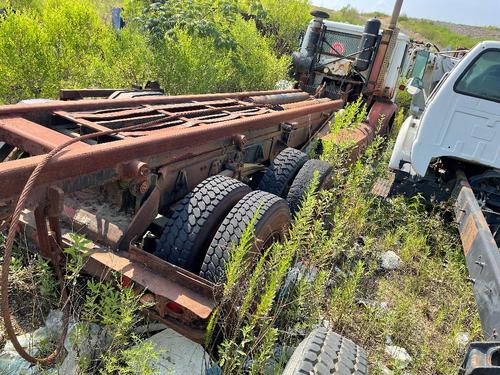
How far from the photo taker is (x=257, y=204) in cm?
261

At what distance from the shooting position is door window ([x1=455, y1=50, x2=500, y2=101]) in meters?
4.13

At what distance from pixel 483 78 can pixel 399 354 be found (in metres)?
3.01

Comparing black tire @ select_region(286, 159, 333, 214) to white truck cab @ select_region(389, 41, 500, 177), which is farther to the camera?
white truck cab @ select_region(389, 41, 500, 177)

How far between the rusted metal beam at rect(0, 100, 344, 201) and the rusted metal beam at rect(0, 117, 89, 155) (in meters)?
0.12

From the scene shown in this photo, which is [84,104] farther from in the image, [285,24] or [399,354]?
[285,24]

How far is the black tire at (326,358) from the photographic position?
73.9 inches

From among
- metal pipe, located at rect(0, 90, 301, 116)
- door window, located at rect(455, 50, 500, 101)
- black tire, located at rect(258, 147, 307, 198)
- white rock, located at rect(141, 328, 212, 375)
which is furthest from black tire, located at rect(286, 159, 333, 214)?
door window, located at rect(455, 50, 500, 101)

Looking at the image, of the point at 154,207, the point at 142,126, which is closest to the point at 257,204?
the point at 154,207

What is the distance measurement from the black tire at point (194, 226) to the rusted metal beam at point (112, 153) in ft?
1.16

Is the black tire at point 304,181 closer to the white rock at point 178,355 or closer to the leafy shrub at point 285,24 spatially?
the white rock at point 178,355

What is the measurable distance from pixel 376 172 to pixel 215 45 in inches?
148

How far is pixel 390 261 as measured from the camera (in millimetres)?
4016

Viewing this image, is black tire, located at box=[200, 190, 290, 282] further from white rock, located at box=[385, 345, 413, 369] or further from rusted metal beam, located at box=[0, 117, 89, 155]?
white rock, located at box=[385, 345, 413, 369]

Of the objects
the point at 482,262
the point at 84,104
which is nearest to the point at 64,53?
Result: the point at 84,104
